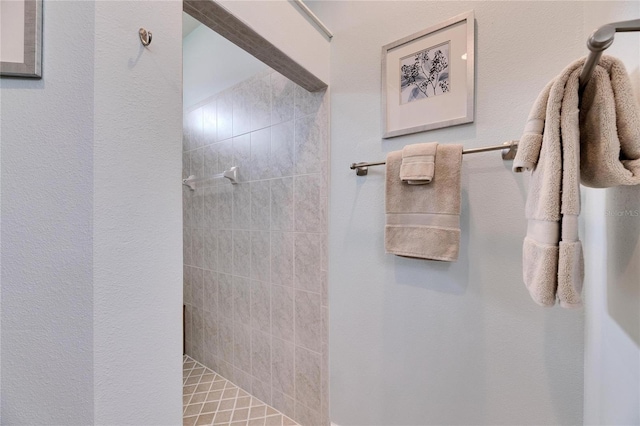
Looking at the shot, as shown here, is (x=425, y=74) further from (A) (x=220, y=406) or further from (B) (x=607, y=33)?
(A) (x=220, y=406)

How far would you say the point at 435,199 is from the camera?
953 mm

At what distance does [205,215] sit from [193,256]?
0.35m

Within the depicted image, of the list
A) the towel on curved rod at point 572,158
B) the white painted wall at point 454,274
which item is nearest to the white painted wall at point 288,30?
the white painted wall at point 454,274

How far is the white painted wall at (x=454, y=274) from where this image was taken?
0.88 meters

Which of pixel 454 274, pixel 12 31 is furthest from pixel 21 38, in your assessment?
pixel 454 274

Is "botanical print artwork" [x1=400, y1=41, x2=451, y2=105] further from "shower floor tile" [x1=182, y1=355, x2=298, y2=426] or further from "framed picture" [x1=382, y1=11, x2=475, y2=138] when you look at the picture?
"shower floor tile" [x1=182, y1=355, x2=298, y2=426]

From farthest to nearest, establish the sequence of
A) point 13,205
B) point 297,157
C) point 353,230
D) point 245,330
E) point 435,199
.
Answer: point 245,330 < point 297,157 < point 353,230 < point 435,199 < point 13,205

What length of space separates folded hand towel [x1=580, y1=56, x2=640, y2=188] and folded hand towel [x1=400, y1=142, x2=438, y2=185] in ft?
1.46

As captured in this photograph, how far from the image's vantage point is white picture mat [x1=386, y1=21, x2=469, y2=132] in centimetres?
99

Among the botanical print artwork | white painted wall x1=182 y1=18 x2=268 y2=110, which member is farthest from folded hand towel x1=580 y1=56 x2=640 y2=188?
white painted wall x1=182 y1=18 x2=268 y2=110

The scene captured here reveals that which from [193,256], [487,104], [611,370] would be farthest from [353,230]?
[193,256]

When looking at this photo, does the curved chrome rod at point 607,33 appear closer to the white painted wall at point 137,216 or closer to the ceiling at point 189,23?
the white painted wall at point 137,216

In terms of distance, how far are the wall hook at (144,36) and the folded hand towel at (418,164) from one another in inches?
33.3

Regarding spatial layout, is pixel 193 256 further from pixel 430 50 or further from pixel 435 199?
pixel 430 50
